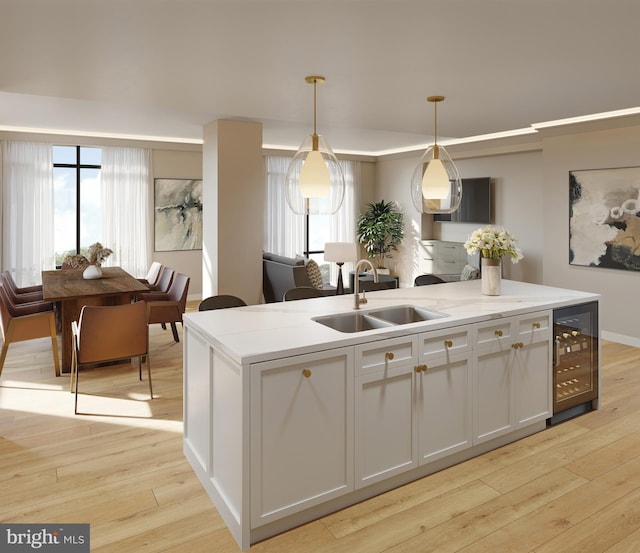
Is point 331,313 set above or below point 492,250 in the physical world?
below

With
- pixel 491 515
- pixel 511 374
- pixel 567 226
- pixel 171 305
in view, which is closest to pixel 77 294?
pixel 171 305

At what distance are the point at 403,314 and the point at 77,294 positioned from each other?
306 centimetres

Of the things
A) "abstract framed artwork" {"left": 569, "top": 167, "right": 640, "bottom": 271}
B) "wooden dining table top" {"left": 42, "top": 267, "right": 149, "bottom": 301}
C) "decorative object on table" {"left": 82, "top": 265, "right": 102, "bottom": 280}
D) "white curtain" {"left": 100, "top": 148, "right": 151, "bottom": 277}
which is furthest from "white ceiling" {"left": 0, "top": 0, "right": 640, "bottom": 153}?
"white curtain" {"left": 100, "top": 148, "right": 151, "bottom": 277}

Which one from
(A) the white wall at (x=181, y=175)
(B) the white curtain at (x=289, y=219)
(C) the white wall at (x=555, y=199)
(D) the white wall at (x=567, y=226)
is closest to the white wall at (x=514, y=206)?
(C) the white wall at (x=555, y=199)

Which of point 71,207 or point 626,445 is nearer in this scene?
point 626,445

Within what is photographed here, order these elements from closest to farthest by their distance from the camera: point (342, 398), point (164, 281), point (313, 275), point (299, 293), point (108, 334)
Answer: point (342, 398) < point (108, 334) < point (299, 293) < point (164, 281) < point (313, 275)

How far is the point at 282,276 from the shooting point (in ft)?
20.6

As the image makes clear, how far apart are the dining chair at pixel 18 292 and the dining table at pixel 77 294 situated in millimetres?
314

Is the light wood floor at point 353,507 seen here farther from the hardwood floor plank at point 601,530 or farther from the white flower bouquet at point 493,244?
the white flower bouquet at point 493,244

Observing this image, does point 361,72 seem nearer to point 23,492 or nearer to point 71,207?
point 23,492

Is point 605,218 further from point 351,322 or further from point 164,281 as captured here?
point 164,281

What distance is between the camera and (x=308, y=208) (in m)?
3.18

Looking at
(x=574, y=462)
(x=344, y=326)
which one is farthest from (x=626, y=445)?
(x=344, y=326)

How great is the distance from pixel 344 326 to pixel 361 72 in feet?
5.41
